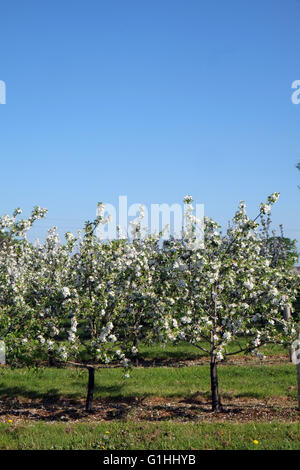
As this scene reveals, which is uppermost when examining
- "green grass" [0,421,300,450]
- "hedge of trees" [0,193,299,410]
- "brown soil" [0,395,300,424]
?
"hedge of trees" [0,193,299,410]

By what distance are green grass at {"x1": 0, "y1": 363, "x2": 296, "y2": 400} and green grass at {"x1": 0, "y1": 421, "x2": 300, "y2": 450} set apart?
4540 millimetres

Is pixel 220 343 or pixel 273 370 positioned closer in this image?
pixel 220 343

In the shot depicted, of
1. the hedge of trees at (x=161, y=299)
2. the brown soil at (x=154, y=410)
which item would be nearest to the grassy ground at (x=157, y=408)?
the brown soil at (x=154, y=410)

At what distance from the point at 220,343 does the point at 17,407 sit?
8303mm

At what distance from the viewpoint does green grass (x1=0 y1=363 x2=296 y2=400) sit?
1756 cm

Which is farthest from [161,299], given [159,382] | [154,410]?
[159,382]

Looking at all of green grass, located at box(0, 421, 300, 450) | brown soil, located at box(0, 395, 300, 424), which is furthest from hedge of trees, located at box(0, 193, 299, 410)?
green grass, located at box(0, 421, 300, 450)

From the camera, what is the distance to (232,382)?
Answer: 60.4ft

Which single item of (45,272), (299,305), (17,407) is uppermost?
(45,272)

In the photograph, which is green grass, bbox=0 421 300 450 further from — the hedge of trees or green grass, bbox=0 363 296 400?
green grass, bbox=0 363 296 400

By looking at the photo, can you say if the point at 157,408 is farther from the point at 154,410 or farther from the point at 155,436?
the point at 155,436

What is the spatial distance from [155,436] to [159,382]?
7.42 m

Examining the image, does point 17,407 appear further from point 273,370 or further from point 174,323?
point 273,370
